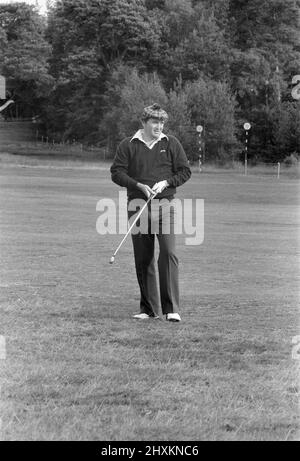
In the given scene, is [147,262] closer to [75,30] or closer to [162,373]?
[162,373]

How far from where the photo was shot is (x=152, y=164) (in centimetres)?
906

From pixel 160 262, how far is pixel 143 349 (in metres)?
1.92

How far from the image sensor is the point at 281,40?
8462 cm

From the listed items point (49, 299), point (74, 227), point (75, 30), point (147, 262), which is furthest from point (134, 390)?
point (75, 30)

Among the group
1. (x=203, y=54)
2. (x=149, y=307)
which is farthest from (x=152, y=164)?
(x=203, y=54)

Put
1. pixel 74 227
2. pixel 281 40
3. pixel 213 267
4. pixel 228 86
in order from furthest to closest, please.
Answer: pixel 281 40
pixel 228 86
pixel 74 227
pixel 213 267

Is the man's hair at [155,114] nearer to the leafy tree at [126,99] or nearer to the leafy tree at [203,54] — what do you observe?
the leafy tree at [126,99]

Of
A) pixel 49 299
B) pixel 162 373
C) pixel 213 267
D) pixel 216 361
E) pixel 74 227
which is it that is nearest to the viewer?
pixel 162 373

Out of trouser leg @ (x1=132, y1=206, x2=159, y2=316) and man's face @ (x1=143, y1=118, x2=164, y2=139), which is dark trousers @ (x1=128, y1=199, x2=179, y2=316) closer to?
trouser leg @ (x1=132, y1=206, x2=159, y2=316)

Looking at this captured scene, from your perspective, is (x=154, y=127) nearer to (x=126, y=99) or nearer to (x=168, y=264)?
(x=168, y=264)

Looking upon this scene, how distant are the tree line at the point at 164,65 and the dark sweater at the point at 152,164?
6293cm

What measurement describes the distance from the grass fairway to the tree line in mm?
56672

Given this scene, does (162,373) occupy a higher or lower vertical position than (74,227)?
higher

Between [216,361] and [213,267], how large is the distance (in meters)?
7.64
